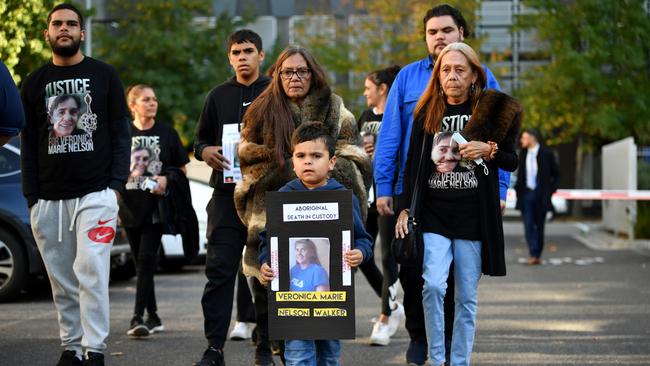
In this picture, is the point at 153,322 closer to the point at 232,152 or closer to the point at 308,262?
the point at 232,152

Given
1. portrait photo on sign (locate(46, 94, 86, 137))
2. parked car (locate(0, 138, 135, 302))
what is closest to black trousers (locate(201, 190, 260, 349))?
portrait photo on sign (locate(46, 94, 86, 137))

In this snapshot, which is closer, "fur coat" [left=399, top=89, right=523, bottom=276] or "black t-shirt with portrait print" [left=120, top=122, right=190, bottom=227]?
"fur coat" [left=399, top=89, right=523, bottom=276]

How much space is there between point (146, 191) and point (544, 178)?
9.57 metres

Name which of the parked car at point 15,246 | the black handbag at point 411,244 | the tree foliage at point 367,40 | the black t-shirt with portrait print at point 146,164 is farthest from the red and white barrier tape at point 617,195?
the black handbag at point 411,244

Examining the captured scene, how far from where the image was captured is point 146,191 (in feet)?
30.9

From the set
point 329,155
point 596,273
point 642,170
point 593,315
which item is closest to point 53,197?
point 329,155

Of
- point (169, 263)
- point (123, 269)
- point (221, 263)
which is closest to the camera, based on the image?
point (221, 263)

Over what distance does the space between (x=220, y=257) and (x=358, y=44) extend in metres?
29.5

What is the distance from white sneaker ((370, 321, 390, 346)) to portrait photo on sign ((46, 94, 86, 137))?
284 cm

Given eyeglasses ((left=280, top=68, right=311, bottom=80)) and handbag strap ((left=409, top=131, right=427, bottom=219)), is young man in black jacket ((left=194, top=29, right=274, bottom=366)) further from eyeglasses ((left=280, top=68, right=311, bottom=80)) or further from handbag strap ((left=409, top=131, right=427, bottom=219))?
handbag strap ((left=409, top=131, right=427, bottom=219))


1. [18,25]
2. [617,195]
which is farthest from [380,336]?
[617,195]

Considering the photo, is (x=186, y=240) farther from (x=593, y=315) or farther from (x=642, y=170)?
(x=642, y=170)

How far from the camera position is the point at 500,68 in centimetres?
3553

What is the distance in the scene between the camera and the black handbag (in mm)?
6359
